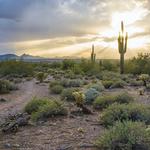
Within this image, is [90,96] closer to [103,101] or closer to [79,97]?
[103,101]

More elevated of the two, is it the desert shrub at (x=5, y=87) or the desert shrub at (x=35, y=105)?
the desert shrub at (x=35, y=105)

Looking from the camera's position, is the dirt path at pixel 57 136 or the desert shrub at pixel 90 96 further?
the desert shrub at pixel 90 96

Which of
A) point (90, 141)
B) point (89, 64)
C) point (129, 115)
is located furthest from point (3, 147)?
point (89, 64)

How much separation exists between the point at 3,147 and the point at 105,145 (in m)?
3.10

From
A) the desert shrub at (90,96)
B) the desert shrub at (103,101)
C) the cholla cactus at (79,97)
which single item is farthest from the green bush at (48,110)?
the desert shrub at (90,96)

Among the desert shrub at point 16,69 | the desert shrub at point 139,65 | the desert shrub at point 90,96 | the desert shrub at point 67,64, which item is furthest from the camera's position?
the desert shrub at point 67,64

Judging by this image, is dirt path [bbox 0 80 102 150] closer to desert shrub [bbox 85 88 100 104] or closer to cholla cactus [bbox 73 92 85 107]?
cholla cactus [bbox 73 92 85 107]

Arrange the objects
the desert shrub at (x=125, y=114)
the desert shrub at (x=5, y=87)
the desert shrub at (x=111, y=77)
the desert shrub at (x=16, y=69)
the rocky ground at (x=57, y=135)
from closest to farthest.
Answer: the rocky ground at (x=57, y=135) < the desert shrub at (x=125, y=114) < the desert shrub at (x=5, y=87) < the desert shrub at (x=111, y=77) < the desert shrub at (x=16, y=69)

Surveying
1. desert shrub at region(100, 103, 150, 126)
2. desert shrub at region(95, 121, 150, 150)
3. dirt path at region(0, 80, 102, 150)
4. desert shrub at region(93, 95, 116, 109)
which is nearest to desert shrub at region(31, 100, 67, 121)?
dirt path at region(0, 80, 102, 150)

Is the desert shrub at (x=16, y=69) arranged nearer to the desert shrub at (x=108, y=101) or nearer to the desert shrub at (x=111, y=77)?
the desert shrub at (x=111, y=77)

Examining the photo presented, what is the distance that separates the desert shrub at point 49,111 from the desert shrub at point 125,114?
2279 millimetres

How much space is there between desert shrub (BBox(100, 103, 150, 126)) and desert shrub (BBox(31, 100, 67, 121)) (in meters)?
2.28

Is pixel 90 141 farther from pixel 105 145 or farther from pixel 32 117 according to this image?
pixel 32 117

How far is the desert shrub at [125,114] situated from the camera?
1348 centimetres
